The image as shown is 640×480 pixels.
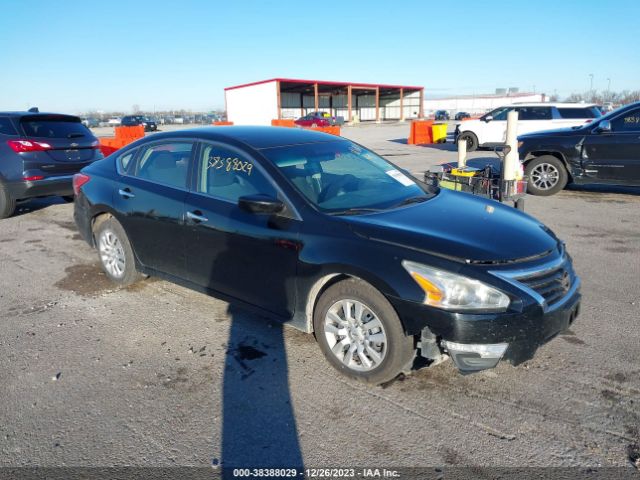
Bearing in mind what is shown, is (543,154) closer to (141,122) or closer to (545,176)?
(545,176)

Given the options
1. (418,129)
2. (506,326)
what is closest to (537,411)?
(506,326)

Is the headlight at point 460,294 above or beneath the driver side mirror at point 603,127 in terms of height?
beneath

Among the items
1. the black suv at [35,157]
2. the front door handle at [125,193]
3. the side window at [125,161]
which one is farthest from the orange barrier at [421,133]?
the front door handle at [125,193]

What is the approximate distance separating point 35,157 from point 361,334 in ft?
22.6

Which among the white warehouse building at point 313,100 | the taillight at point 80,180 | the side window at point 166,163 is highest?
the white warehouse building at point 313,100

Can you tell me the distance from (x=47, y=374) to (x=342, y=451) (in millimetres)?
2184

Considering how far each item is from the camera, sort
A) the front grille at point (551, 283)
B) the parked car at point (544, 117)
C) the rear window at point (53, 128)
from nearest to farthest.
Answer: the front grille at point (551, 283) → the rear window at point (53, 128) → the parked car at point (544, 117)

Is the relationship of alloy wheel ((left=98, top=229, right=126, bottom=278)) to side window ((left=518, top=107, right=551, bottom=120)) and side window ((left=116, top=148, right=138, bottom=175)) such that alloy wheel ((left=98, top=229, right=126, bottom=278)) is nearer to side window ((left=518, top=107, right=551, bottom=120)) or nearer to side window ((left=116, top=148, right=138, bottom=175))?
side window ((left=116, top=148, right=138, bottom=175))

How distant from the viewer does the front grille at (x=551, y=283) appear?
9.59 feet

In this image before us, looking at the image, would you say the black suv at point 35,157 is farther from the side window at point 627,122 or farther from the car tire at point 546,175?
the side window at point 627,122

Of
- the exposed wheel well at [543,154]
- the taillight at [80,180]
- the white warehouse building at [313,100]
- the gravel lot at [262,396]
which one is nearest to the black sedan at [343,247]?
the gravel lot at [262,396]

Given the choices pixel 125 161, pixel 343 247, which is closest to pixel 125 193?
pixel 125 161

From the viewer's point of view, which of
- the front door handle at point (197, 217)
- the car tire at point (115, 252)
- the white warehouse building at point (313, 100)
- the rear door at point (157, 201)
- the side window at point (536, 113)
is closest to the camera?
the front door handle at point (197, 217)

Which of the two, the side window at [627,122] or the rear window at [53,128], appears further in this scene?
the side window at [627,122]
